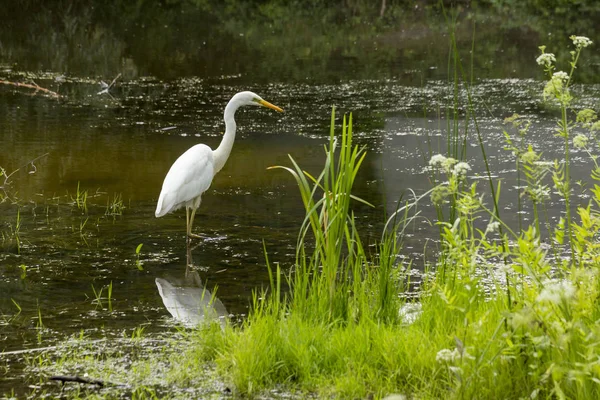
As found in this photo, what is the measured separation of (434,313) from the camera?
3.29m

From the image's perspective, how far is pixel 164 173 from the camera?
7.82m

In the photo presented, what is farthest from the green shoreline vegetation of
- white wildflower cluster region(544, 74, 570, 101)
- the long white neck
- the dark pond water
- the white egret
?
the long white neck

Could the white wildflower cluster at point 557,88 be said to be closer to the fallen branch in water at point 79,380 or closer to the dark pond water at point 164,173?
the dark pond water at point 164,173

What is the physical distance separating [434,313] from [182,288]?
→ 198 cm

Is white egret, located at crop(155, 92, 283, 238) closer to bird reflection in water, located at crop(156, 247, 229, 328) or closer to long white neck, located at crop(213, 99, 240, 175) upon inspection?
long white neck, located at crop(213, 99, 240, 175)

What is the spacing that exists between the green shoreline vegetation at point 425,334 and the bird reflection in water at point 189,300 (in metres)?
0.43

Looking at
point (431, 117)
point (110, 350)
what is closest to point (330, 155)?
point (110, 350)

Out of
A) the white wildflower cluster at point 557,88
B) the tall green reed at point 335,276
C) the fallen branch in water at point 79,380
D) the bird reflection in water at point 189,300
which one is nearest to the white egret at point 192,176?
the bird reflection in water at point 189,300

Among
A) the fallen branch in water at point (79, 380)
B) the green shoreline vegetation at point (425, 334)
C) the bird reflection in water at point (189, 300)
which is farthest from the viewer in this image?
the bird reflection in water at point (189, 300)

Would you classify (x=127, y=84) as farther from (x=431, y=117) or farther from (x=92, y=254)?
(x=92, y=254)

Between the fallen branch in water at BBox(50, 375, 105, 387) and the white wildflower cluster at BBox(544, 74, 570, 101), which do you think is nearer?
the white wildflower cluster at BBox(544, 74, 570, 101)

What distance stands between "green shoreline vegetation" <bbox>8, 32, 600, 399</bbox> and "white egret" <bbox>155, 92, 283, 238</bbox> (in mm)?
2172

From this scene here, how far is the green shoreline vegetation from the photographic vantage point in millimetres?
2615

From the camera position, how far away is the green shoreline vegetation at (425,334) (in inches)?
103
